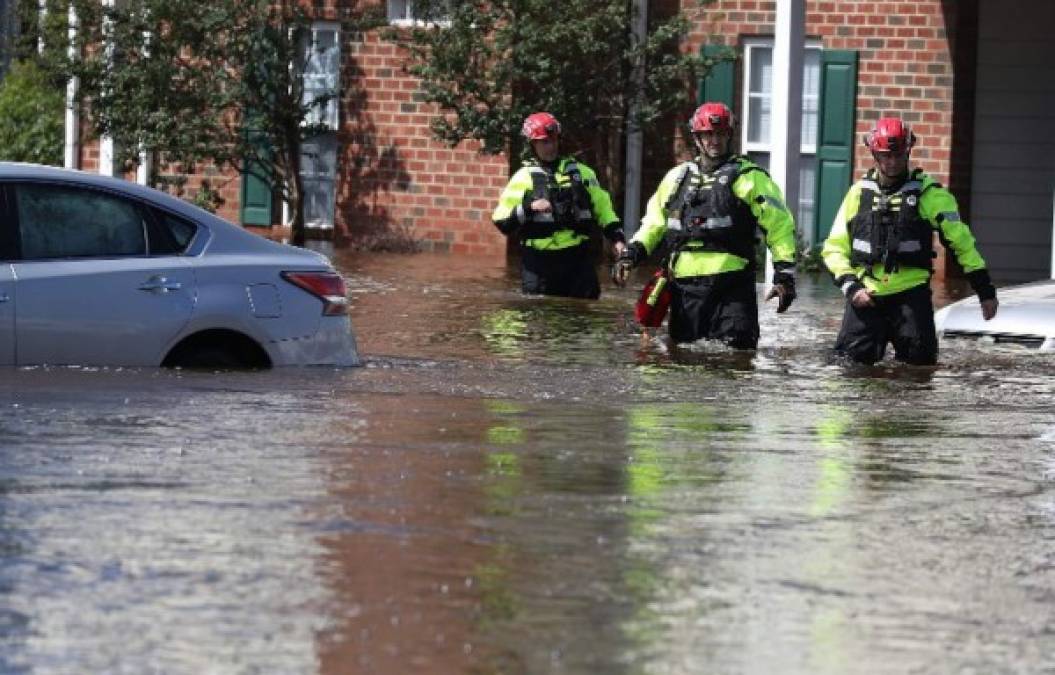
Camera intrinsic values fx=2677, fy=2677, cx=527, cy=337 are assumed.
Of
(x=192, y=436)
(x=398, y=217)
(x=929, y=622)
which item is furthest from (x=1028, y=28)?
(x=929, y=622)

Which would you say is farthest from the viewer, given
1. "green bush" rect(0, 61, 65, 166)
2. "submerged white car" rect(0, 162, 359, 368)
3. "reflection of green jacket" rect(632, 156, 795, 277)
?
"green bush" rect(0, 61, 65, 166)

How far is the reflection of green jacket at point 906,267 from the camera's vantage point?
14531 mm

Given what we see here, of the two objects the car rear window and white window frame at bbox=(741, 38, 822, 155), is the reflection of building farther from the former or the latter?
the car rear window

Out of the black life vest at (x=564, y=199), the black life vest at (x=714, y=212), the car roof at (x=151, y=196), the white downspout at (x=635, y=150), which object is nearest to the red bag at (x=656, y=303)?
the black life vest at (x=714, y=212)

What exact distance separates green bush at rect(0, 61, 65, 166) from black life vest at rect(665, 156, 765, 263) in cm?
1448

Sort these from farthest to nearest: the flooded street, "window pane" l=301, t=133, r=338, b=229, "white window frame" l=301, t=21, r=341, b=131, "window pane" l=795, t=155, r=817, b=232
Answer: "window pane" l=301, t=133, r=338, b=229 → "white window frame" l=301, t=21, r=341, b=131 → "window pane" l=795, t=155, r=817, b=232 → the flooded street

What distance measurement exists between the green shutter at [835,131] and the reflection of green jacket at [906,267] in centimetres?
991

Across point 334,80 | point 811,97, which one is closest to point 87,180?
point 811,97

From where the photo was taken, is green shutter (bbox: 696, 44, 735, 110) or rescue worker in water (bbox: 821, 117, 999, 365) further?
green shutter (bbox: 696, 44, 735, 110)

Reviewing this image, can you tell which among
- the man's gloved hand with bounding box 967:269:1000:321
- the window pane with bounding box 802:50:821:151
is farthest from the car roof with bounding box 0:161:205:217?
the window pane with bounding box 802:50:821:151

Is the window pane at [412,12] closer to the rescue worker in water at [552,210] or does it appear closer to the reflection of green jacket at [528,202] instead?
the rescue worker in water at [552,210]

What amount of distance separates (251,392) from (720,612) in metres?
4.89

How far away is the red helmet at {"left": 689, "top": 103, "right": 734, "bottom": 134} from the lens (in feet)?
48.1

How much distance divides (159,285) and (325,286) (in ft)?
2.91
